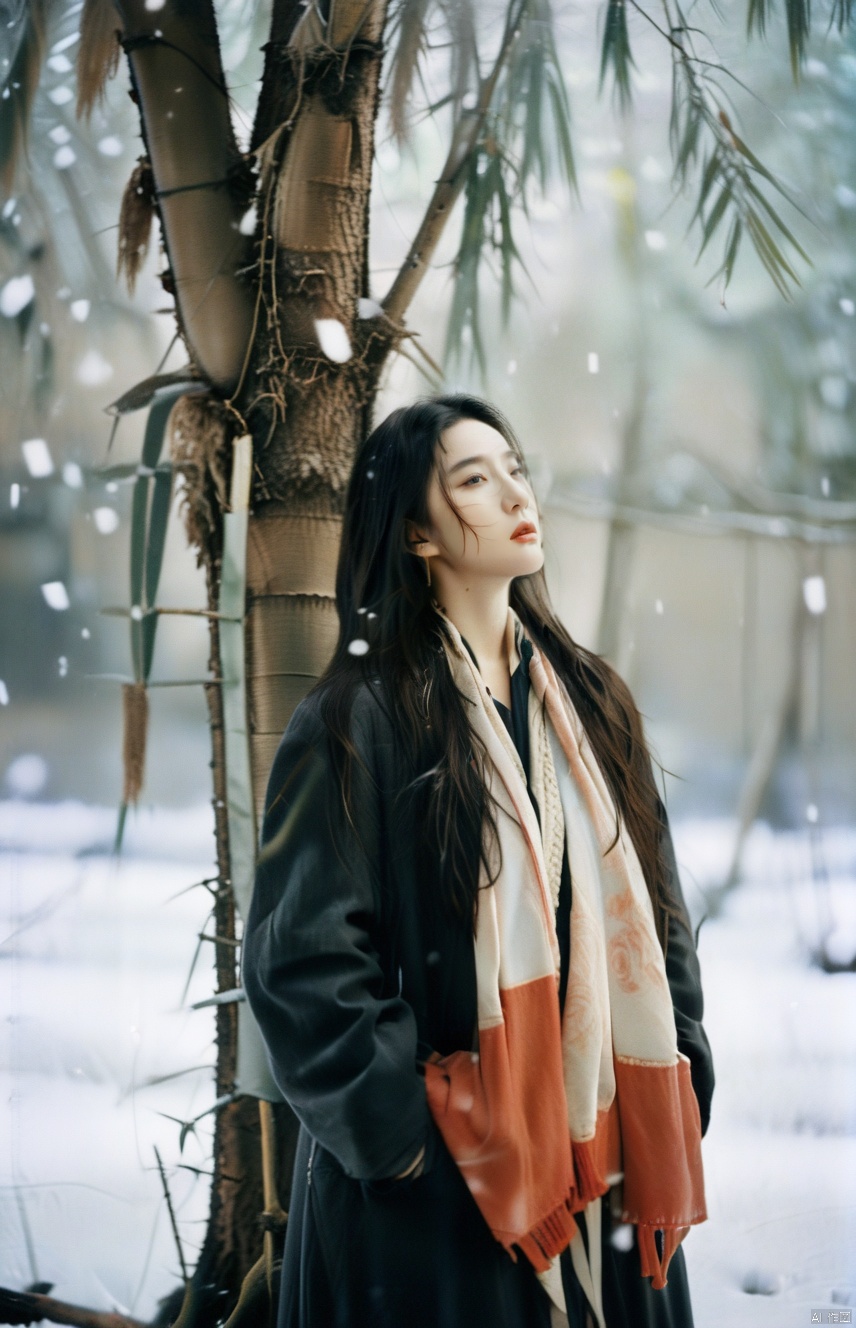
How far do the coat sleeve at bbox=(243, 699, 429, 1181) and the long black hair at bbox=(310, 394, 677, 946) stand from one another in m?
0.02

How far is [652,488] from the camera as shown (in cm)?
142

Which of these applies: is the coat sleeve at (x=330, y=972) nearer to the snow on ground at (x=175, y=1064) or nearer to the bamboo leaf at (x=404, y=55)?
the snow on ground at (x=175, y=1064)

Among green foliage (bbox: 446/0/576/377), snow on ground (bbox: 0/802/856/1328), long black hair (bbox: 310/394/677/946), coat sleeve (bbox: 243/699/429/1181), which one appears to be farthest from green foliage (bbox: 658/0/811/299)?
coat sleeve (bbox: 243/699/429/1181)

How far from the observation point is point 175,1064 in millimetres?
1365

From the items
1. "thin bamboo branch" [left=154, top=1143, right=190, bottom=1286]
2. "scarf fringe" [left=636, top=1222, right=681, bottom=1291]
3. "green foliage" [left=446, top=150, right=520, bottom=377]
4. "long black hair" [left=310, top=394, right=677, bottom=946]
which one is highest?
"green foliage" [left=446, top=150, right=520, bottom=377]

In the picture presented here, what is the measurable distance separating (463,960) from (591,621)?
567 mm

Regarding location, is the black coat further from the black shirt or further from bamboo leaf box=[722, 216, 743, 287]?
bamboo leaf box=[722, 216, 743, 287]

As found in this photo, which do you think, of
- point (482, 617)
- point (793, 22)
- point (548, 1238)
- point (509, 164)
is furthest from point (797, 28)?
point (548, 1238)

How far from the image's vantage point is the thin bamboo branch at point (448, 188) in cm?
140

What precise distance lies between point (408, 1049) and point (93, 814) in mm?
608

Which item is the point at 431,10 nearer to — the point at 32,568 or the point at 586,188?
the point at 586,188

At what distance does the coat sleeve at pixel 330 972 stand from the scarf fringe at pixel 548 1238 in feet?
0.46

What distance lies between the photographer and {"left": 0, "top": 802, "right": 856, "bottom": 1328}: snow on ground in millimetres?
1364

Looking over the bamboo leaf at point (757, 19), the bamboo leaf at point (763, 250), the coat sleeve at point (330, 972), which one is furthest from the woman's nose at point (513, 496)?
the bamboo leaf at point (757, 19)
